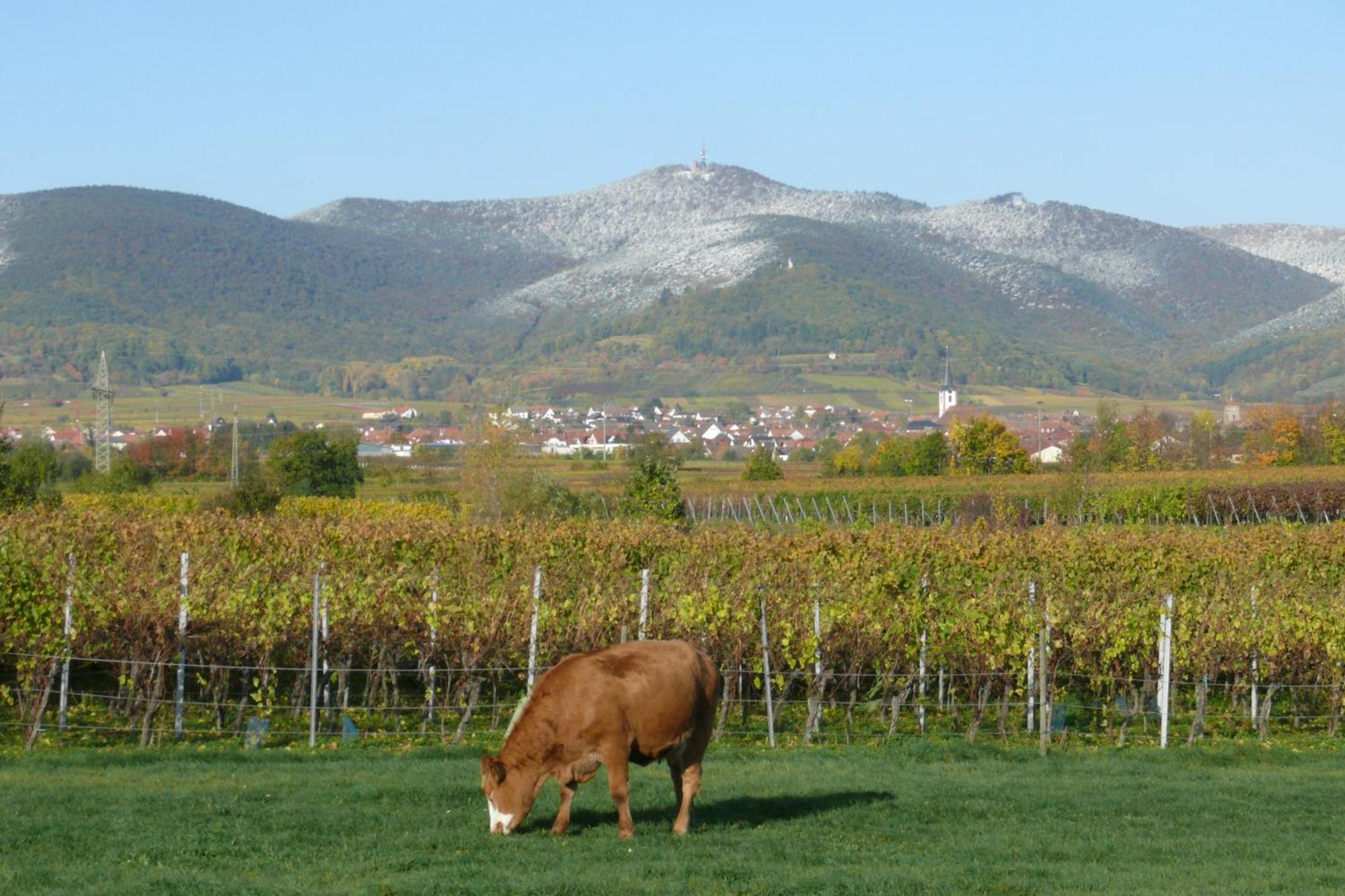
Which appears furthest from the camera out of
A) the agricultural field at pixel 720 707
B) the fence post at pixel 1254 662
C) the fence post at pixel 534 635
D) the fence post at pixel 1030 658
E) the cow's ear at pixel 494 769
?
the fence post at pixel 1254 662

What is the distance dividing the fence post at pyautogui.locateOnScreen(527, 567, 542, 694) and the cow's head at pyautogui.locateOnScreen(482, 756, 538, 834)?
6.96m

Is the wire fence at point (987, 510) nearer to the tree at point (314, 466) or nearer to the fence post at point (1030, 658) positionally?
the tree at point (314, 466)

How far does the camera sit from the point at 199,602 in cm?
1672

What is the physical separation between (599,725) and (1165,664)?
988 centimetres

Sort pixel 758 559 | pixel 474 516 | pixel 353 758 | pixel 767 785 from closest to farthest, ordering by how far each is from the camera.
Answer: pixel 767 785, pixel 353 758, pixel 758 559, pixel 474 516

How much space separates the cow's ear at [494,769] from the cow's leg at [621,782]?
0.67 metres

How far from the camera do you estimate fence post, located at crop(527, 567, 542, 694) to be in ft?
58.1

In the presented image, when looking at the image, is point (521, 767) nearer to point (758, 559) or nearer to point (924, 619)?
point (924, 619)

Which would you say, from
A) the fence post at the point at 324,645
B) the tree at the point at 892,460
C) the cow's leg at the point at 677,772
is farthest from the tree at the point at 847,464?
the cow's leg at the point at 677,772

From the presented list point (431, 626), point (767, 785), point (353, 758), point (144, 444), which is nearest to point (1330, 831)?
point (767, 785)

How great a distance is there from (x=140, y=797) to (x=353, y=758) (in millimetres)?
3027

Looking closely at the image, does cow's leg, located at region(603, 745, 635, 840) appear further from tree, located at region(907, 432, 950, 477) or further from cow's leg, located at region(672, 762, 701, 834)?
tree, located at region(907, 432, 950, 477)

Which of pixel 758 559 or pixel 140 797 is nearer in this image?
pixel 140 797

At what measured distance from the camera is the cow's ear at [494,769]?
1032cm
